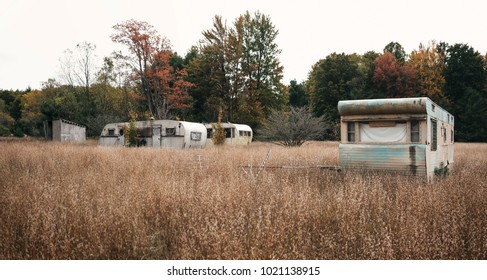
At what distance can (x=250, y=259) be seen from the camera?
359 cm

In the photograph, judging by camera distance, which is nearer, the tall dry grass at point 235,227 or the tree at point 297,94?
the tall dry grass at point 235,227

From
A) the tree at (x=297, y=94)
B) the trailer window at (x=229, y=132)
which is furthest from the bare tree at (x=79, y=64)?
the tree at (x=297, y=94)

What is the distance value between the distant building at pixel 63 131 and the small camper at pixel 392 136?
23.3m

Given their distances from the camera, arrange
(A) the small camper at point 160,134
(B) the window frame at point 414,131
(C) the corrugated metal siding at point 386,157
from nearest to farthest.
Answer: (C) the corrugated metal siding at point 386,157, (B) the window frame at point 414,131, (A) the small camper at point 160,134

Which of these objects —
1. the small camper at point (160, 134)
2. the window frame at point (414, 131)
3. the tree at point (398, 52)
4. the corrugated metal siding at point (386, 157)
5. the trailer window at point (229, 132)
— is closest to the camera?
the corrugated metal siding at point (386, 157)

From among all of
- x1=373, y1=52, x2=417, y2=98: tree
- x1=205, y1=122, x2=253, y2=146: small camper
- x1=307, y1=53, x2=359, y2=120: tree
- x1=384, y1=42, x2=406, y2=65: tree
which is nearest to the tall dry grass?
x1=205, y1=122, x2=253, y2=146: small camper

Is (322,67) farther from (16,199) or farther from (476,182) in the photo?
(16,199)

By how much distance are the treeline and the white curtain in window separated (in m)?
16.4

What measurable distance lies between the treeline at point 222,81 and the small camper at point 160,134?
22.3 feet

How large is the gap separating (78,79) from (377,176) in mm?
31976

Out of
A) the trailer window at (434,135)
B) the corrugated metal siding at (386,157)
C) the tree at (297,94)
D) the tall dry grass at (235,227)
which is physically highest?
the tree at (297,94)

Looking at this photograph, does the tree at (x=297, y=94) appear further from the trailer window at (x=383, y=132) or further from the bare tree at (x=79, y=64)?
the trailer window at (x=383, y=132)

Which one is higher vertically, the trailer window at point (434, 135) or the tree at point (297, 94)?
the tree at point (297, 94)

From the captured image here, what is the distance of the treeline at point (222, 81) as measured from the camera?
28.7m
